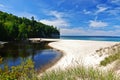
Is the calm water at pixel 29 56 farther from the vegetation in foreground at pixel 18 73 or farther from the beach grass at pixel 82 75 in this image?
the beach grass at pixel 82 75

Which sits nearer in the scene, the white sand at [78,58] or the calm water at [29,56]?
the white sand at [78,58]

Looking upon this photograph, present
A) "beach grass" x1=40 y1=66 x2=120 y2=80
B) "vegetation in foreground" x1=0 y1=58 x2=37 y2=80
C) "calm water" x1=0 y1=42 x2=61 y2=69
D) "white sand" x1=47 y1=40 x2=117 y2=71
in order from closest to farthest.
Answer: "beach grass" x1=40 y1=66 x2=120 y2=80 → "vegetation in foreground" x1=0 y1=58 x2=37 y2=80 → "white sand" x1=47 y1=40 x2=117 y2=71 → "calm water" x1=0 y1=42 x2=61 y2=69

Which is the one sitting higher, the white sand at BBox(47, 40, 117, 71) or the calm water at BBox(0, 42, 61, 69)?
the white sand at BBox(47, 40, 117, 71)

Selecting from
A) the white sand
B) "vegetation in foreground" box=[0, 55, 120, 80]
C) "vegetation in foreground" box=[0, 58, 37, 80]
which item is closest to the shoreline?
the white sand

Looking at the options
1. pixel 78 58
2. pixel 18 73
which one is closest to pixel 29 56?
pixel 78 58

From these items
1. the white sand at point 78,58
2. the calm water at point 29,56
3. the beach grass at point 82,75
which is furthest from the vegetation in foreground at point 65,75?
the calm water at point 29,56

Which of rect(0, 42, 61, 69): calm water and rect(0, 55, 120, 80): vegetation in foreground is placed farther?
rect(0, 42, 61, 69): calm water

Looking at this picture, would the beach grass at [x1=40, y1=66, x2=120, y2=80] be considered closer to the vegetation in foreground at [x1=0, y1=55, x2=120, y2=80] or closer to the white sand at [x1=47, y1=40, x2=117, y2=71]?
the vegetation in foreground at [x1=0, y1=55, x2=120, y2=80]

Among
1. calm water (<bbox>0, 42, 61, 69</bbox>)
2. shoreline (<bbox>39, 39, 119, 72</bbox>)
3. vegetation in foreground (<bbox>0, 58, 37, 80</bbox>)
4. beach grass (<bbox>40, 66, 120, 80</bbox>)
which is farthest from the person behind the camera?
calm water (<bbox>0, 42, 61, 69</bbox>)

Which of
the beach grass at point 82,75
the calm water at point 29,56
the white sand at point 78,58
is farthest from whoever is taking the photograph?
the calm water at point 29,56

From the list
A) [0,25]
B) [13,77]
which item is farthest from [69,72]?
[0,25]

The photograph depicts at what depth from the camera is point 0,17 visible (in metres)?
105

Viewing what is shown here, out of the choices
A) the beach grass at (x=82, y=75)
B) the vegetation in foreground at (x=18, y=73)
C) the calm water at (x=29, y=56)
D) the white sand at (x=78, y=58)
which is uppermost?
the beach grass at (x=82, y=75)

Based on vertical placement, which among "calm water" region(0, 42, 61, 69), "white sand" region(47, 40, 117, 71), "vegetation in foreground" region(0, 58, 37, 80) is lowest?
"calm water" region(0, 42, 61, 69)
